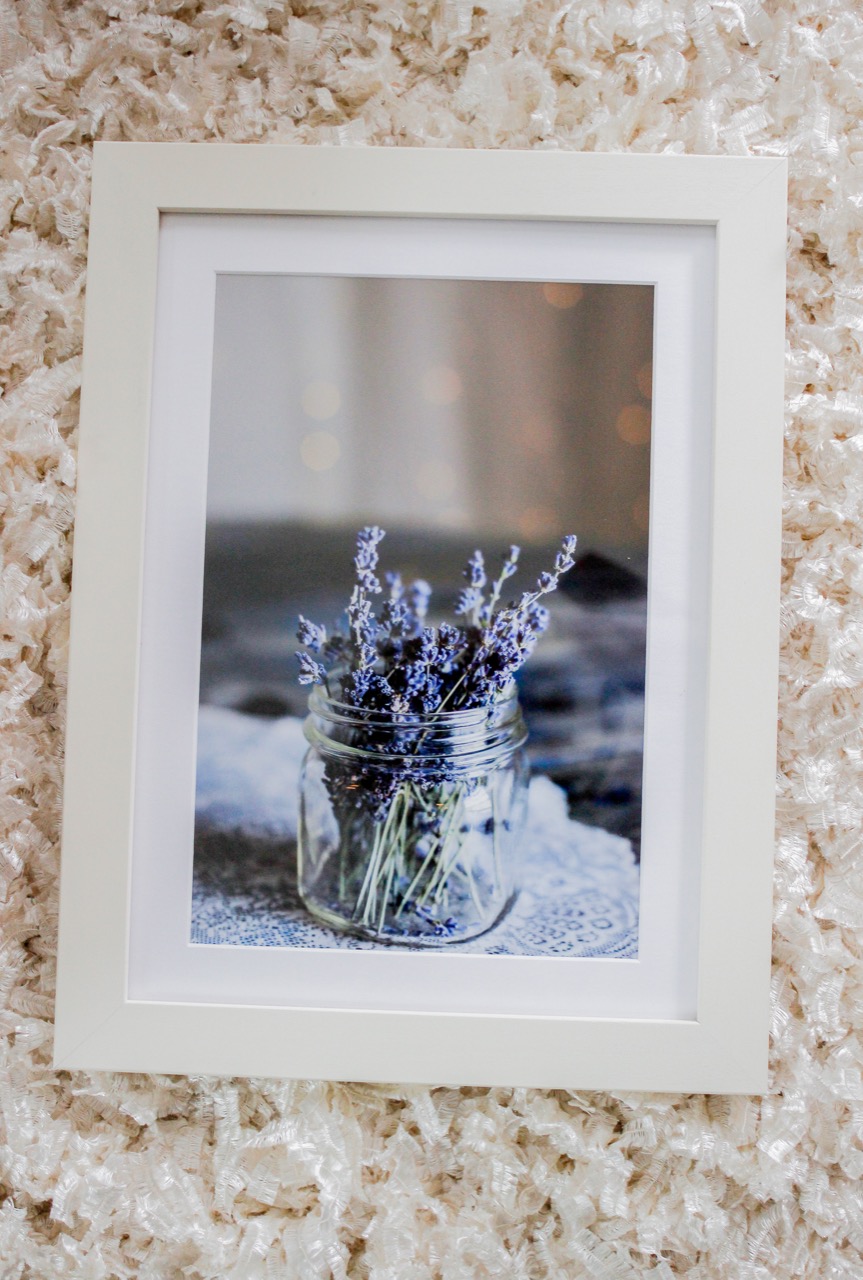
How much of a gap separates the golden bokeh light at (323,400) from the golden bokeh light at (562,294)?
0.20 metres

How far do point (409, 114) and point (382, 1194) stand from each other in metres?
0.95

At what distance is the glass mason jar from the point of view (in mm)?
692

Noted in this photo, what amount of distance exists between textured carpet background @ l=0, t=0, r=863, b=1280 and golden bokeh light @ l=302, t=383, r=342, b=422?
219 mm

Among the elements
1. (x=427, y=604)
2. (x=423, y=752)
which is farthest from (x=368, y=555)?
(x=423, y=752)

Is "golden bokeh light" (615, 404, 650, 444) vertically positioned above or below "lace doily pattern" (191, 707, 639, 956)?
above

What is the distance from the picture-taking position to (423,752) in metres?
0.69

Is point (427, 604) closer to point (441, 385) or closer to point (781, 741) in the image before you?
point (441, 385)

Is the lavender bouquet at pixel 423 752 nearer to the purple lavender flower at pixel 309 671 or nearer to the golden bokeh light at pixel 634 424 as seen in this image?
the purple lavender flower at pixel 309 671

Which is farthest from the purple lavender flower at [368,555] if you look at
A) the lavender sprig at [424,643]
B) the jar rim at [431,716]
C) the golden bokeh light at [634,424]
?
the golden bokeh light at [634,424]

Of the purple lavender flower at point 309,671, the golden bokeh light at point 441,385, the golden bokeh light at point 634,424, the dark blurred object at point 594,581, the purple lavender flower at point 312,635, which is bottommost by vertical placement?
the purple lavender flower at point 309,671

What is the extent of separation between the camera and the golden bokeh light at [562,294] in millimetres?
699

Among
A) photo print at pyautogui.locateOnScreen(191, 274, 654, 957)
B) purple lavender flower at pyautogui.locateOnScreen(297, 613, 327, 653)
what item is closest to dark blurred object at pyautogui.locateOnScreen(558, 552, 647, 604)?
photo print at pyautogui.locateOnScreen(191, 274, 654, 957)

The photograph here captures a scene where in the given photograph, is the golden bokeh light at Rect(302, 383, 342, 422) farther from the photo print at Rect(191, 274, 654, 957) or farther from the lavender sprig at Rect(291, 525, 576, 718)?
the lavender sprig at Rect(291, 525, 576, 718)

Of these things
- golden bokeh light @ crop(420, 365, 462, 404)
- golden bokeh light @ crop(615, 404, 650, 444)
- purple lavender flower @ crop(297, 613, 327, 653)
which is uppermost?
golden bokeh light @ crop(420, 365, 462, 404)
